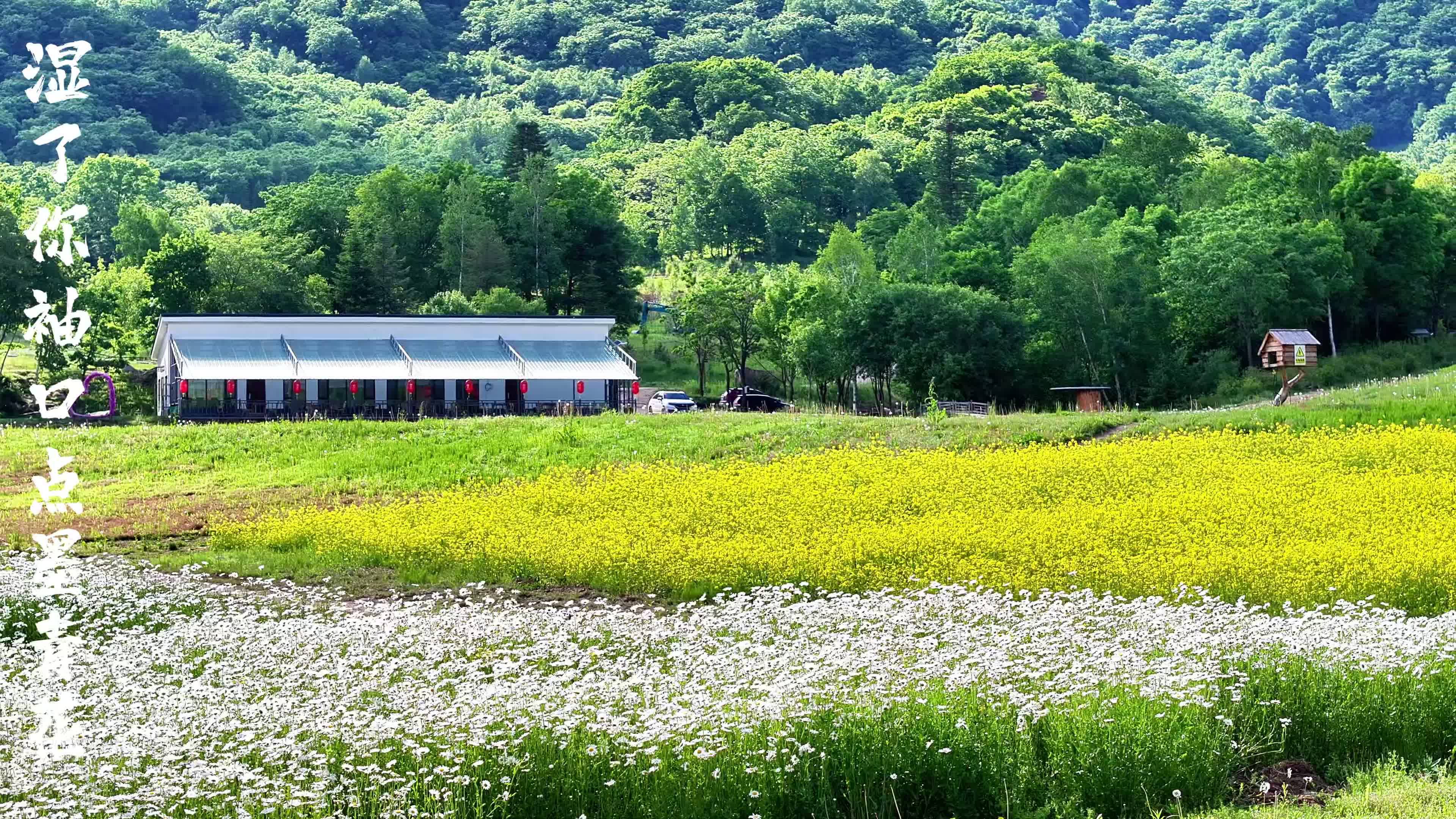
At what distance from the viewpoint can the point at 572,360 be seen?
61969 mm

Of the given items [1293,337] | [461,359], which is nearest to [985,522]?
[1293,337]

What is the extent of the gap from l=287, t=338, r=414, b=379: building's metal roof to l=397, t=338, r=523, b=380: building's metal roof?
0.57 metres

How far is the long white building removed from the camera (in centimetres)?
5750

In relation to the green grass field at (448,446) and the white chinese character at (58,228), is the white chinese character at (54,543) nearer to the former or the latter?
the green grass field at (448,446)

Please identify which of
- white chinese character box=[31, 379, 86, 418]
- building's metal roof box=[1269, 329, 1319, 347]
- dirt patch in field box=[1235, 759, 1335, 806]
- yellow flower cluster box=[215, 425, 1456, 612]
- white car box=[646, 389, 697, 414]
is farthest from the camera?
white car box=[646, 389, 697, 414]

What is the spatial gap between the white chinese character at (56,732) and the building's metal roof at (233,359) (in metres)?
45.2

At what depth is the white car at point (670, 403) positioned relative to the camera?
6159cm

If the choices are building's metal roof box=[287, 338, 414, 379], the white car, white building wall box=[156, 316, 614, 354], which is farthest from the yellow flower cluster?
white building wall box=[156, 316, 614, 354]

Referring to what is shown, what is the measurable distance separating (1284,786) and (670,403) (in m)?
50.7

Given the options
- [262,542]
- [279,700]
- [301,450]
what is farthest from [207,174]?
[279,700]

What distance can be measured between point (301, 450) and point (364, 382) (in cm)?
2044

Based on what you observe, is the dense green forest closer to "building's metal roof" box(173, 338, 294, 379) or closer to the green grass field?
"building's metal roof" box(173, 338, 294, 379)

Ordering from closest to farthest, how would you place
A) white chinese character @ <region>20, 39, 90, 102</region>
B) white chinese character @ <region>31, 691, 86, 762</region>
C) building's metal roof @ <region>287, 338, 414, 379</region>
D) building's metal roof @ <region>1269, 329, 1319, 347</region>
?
white chinese character @ <region>31, 691, 86, 762</region>
white chinese character @ <region>20, 39, 90, 102</region>
building's metal roof @ <region>1269, 329, 1319, 347</region>
building's metal roof @ <region>287, 338, 414, 379</region>

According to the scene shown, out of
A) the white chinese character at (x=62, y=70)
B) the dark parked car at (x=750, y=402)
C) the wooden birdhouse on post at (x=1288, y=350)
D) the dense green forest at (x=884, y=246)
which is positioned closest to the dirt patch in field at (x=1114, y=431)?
the wooden birdhouse on post at (x=1288, y=350)
